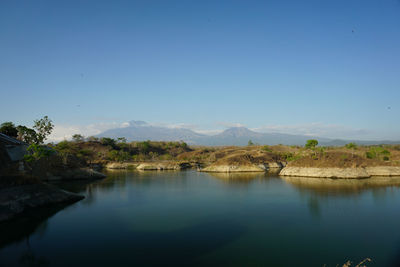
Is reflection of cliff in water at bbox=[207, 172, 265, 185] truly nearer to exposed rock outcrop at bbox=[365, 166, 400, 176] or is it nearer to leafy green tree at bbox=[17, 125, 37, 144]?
exposed rock outcrop at bbox=[365, 166, 400, 176]

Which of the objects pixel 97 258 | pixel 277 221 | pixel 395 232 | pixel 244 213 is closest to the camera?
pixel 97 258

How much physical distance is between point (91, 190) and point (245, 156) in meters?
46.4

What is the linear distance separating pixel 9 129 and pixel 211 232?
210ft

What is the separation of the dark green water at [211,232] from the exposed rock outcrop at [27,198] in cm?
144

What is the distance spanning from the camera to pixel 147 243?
54.8ft

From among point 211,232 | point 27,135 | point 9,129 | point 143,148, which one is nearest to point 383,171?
point 211,232

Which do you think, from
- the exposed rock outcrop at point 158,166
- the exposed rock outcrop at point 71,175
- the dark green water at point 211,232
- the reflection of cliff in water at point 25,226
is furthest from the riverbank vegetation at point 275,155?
the reflection of cliff in water at point 25,226

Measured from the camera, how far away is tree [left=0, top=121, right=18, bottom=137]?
196ft

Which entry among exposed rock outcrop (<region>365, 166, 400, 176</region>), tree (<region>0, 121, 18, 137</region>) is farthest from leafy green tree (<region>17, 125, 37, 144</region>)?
exposed rock outcrop (<region>365, 166, 400, 176</region>)

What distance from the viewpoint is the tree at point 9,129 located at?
196 feet

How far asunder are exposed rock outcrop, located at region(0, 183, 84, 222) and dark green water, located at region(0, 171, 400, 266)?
144 cm

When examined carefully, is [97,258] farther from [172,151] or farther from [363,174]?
[172,151]

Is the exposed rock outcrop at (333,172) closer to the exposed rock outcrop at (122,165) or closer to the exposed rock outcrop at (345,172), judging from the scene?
the exposed rock outcrop at (345,172)

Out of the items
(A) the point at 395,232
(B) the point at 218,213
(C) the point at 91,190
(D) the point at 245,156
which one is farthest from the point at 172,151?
(A) the point at 395,232
